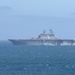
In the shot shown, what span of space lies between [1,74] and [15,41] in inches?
5647

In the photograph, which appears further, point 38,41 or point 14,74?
point 38,41

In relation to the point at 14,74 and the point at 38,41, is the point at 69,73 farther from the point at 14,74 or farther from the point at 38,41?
the point at 38,41

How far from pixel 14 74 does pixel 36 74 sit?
278 cm

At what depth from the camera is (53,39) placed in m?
200

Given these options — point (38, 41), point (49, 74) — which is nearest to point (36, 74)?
point (49, 74)

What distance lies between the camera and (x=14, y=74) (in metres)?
56.7

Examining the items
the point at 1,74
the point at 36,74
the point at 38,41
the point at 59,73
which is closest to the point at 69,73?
the point at 59,73

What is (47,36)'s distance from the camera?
199875 millimetres

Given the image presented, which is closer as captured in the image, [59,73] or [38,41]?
[59,73]

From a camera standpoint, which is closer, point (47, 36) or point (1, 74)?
point (1, 74)

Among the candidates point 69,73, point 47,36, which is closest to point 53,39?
point 47,36

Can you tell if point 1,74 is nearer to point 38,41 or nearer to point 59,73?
point 59,73

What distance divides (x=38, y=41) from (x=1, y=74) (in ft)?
469

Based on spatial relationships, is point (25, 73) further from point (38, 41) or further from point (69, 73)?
point (38, 41)
